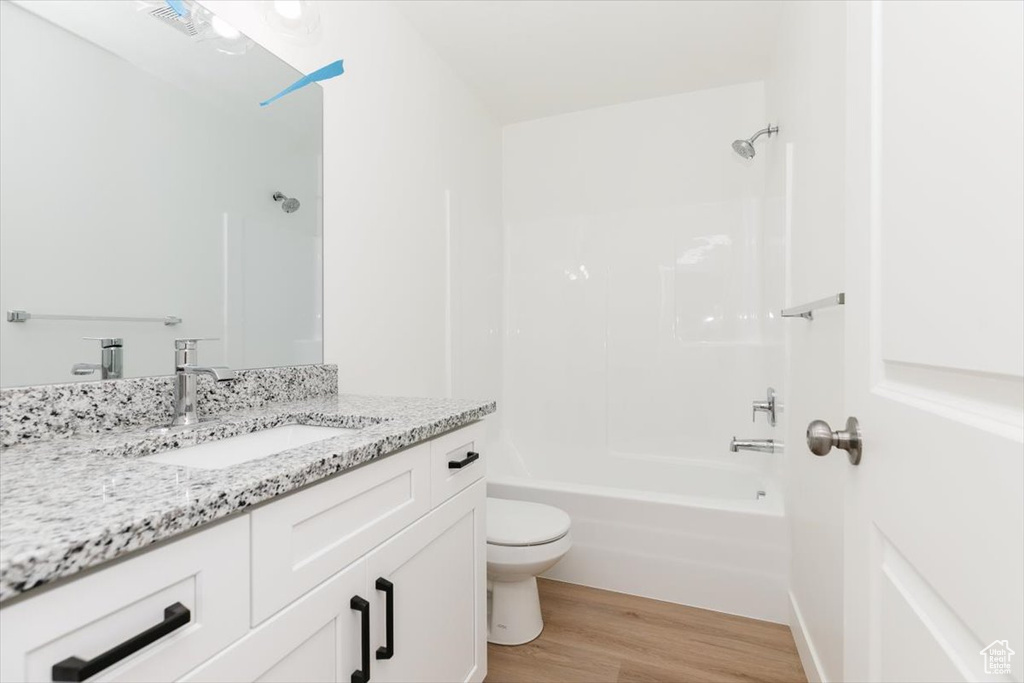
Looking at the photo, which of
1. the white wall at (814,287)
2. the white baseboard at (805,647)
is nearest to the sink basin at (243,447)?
the white wall at (814,287)

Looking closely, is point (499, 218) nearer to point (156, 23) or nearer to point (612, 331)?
point (612, 331)

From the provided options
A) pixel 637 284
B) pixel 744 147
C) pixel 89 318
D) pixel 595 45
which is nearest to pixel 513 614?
pixel 89 318

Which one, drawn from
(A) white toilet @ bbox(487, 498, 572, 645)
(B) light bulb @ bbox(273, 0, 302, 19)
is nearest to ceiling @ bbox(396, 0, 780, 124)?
(B) light bulb @ bbox(273, 0, 302, 19)

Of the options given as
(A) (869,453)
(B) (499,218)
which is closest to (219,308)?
(A) (869,453)

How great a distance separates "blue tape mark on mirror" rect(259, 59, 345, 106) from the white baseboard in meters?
2.32

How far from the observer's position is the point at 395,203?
1957 mm

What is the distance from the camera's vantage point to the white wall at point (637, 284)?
257cm

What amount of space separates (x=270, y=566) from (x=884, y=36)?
3.39ft

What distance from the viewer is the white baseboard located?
145cm

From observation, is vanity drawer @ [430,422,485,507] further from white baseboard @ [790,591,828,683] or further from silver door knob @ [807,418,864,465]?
white baseboard @ [790,591,828,683]

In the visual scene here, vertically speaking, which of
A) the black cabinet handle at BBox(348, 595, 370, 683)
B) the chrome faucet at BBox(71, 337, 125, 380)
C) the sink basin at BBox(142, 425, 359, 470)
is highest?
the chrome faucet at BBox(71, 337, 125, 380)

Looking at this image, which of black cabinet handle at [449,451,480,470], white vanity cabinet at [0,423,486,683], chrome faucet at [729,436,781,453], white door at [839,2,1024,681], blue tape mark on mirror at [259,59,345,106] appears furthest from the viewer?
chrome faucet at [729,436,781,453]

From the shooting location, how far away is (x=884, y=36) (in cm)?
58

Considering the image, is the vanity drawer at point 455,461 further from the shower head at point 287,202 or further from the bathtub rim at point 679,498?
the shower head at point 287,202
